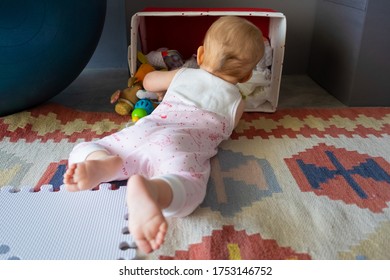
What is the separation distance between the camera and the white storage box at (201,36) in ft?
3.84

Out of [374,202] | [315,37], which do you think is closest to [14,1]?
[374,202]

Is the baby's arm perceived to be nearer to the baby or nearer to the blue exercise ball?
the baby

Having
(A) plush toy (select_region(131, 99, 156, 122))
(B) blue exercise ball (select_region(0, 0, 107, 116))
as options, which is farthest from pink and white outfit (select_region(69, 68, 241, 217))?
(B) blue exercise ball (select_region(0, 0, 107, 116))

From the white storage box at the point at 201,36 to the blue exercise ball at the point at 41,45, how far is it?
154 millimetres

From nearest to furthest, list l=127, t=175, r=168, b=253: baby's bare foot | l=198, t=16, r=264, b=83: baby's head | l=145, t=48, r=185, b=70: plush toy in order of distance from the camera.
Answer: l=127, t=175, r=168, b=253: baby's bare foot
l=198, t=16, r=264, b=83: baby's head
l=145, t=48, r=185, b=70: plush toy

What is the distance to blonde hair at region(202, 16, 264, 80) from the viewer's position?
2.91 feet

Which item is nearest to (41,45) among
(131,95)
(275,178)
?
(131,95)

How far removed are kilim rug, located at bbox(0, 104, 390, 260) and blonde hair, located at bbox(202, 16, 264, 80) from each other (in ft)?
0.76

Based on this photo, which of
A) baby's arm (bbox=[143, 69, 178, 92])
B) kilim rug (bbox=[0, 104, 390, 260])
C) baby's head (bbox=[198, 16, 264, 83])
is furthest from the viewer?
baby's arm (bbox=[143, 69, 178, 92])

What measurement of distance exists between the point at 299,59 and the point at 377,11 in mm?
556

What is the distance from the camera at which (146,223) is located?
1.72 feet

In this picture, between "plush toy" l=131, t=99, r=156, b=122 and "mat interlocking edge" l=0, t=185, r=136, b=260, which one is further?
"plush toy" l=131, t=99, r=156, b=122

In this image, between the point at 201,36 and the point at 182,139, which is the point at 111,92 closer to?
the point at 201,36

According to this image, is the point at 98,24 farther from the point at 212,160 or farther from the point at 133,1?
the point at 212,160
